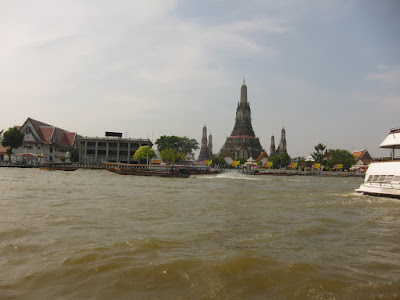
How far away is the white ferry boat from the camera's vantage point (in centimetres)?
1728

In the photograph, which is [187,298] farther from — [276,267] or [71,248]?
[71,248]

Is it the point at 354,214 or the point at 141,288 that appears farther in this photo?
the point at 354,214

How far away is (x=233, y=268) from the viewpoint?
541cm

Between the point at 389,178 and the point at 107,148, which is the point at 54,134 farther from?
the point at 389,178

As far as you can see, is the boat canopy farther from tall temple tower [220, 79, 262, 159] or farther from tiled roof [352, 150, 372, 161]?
Result: tall temple tower [220, 79, 262, 159]

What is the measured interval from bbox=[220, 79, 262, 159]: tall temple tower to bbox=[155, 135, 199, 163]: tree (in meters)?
28.5

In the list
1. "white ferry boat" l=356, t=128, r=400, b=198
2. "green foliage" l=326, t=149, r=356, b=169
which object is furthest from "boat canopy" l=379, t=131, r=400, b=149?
"green foliage" l=326, t=149, r=356, b=169

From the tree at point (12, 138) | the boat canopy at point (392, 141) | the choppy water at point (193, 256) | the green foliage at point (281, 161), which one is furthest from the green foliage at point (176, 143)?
the choppy water at point (193, 256)

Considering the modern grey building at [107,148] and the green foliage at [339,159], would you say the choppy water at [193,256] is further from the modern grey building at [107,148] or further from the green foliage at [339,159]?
the green foliage at [339,159]

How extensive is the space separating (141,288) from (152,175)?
39.5m

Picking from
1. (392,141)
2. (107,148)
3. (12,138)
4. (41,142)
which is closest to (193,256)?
(392,141)

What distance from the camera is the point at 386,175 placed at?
18.2 metres

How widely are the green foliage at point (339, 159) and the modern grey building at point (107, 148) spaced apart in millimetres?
46058

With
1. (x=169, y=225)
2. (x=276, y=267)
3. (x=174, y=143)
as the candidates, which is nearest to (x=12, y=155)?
(x=174, y=143)
